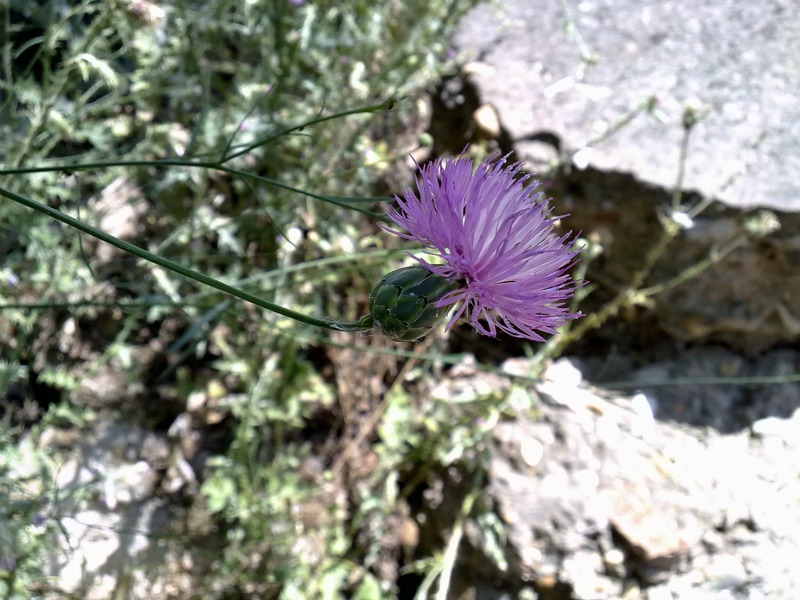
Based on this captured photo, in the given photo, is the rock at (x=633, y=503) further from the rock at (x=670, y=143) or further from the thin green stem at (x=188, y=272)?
the thin green stem at (x=188, y=272)

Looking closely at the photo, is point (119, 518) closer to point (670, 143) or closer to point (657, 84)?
point (670, 143)

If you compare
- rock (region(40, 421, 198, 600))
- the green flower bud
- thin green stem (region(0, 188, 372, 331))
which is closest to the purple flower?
the green flower bud

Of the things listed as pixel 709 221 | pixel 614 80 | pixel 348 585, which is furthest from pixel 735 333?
pixel 348 585

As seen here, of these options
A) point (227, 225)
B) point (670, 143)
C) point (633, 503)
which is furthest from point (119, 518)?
point (670, 143)

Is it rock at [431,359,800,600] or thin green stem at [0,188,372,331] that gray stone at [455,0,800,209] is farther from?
thin green stem at [0,188,372,331]

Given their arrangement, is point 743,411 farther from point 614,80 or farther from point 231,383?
point 231,383

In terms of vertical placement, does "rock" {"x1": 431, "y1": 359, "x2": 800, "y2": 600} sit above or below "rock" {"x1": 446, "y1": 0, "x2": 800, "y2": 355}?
below
